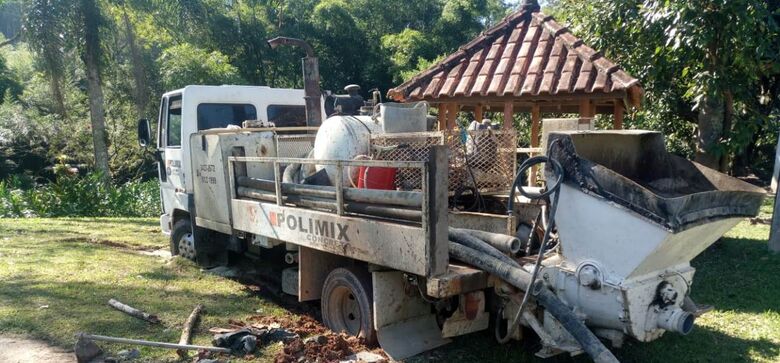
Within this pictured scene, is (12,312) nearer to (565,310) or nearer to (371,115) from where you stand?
(371,115)

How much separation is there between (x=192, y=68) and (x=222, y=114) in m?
12.8

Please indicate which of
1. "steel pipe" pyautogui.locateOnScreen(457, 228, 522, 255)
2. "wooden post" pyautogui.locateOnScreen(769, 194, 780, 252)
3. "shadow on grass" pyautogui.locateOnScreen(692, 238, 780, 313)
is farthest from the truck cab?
"wooden post" pyautogui.locateOnScreen(769, 194, 780, 252)

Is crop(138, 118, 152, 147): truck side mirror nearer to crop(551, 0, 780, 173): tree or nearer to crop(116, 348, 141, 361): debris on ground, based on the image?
crop(116, 348, 141, 361): debris on ground

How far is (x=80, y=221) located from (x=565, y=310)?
12200 millimetres

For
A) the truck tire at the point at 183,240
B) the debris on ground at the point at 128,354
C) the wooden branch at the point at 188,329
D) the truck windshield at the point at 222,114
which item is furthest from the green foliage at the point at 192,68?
the debris on ground at the point at 128,354

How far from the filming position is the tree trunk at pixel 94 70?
49.1 ft

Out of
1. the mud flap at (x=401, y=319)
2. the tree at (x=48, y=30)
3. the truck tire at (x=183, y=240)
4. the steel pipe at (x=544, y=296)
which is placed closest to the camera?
the steel pipe at (x=544, y=296)

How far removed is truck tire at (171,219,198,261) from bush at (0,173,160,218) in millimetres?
8385

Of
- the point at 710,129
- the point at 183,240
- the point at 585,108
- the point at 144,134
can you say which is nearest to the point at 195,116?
the point at 144,134

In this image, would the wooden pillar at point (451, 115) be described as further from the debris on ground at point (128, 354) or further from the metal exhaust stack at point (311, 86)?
the debris on ground at point (128, 354)

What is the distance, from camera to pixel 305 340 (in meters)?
4.74

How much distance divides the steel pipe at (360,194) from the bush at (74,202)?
11259 millimetres

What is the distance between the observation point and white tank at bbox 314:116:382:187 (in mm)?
5492

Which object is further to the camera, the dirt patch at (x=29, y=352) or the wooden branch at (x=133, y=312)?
the wooden branch at (x=133, y=312)
